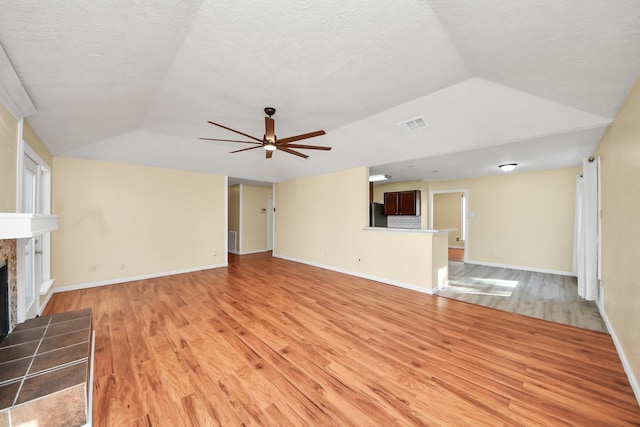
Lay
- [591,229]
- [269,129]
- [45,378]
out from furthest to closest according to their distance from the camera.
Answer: [591,229]
[269,129]
[45,378]

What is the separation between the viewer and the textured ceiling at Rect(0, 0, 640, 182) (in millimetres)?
1446

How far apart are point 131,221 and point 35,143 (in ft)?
6.78

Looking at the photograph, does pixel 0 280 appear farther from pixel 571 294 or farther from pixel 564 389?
pixel 571 294

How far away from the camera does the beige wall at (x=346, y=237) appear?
13.7ft

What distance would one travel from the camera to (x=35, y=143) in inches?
117

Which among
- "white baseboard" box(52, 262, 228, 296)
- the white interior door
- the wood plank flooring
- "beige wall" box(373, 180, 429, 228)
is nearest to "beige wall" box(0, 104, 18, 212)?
the white interior door

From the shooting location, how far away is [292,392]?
1.74m

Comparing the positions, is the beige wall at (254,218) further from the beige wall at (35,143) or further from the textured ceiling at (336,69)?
the beige wall at (35,143)

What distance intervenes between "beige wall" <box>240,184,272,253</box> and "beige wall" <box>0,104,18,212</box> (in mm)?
5318

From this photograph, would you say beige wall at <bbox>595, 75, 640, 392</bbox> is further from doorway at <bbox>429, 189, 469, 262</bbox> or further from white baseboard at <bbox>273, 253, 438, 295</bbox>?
doorway at <bbox>429, 189, 469, 262</bbox>

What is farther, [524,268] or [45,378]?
[524,268]

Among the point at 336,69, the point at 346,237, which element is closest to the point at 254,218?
the point at 346,237

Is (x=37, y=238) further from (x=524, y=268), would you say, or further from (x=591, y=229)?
(x=524, y=268)

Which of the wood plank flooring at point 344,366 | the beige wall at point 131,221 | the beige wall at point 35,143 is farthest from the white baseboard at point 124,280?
the beige wall at point 35,143
